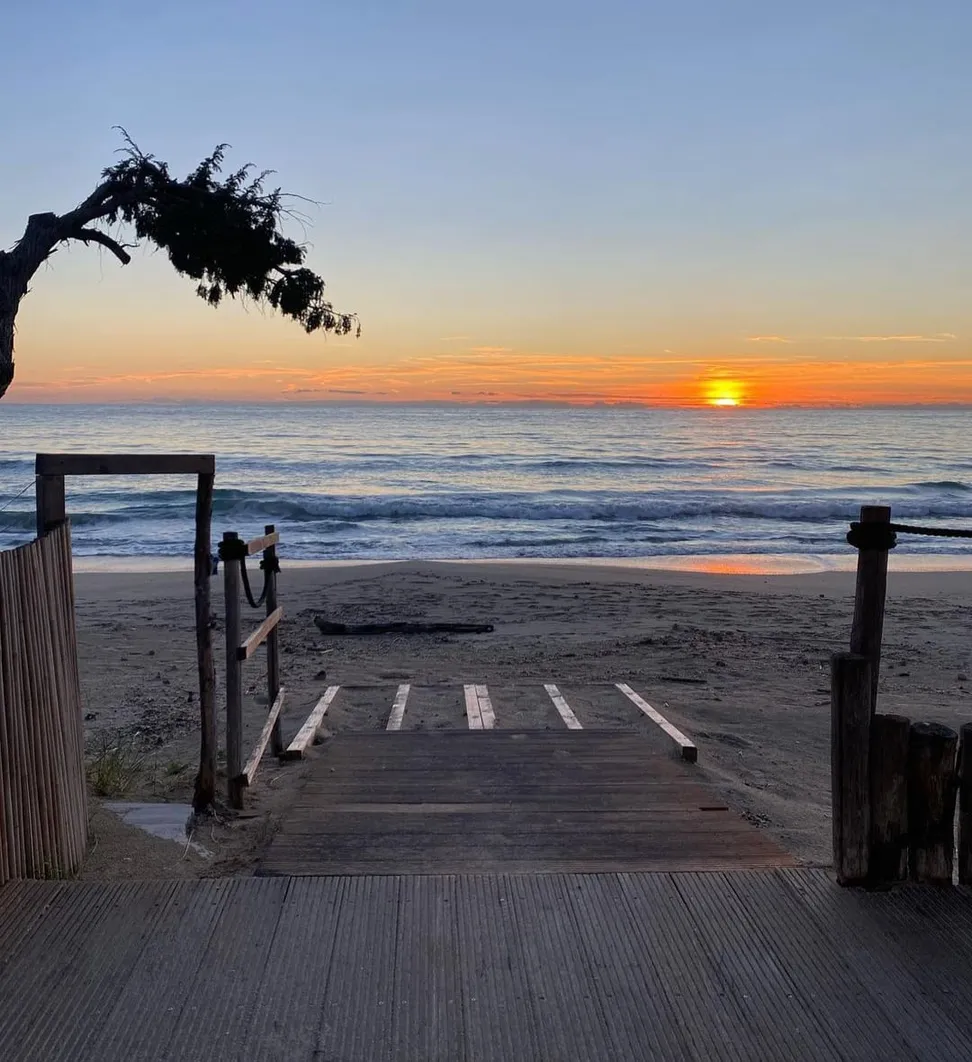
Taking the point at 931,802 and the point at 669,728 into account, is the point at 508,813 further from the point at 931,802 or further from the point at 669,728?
the point at 669,728

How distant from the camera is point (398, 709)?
781 centimetres

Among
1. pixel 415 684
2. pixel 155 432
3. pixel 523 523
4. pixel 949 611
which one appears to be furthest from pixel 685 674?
pixel 155 432

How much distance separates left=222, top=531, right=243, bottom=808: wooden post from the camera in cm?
521

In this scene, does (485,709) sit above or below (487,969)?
below

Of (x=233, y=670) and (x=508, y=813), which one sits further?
(x=233, y=670)

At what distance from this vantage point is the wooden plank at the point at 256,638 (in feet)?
17.1

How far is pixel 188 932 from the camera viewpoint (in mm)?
Answer: 3332

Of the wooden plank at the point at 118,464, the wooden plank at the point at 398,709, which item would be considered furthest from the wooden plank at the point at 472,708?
the wooden plank at the point at 118,464

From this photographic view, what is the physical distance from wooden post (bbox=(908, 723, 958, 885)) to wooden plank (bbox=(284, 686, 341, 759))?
388 cm

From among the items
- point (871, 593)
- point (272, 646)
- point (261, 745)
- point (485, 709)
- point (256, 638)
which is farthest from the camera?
point (485, 709)

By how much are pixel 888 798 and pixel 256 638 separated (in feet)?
11.0

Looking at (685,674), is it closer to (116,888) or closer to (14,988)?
(116,888)

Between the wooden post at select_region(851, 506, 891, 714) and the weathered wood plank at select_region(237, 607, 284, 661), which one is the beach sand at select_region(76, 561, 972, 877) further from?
the wooden post at select_region(851, 506, 891, 714)

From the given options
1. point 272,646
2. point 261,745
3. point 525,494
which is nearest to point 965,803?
point 261,745
